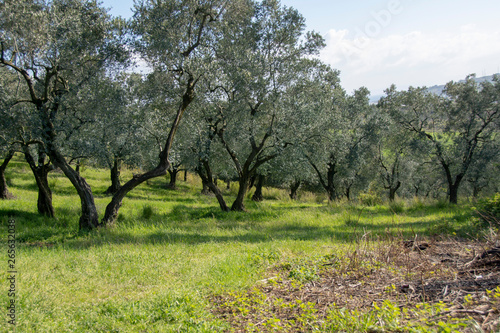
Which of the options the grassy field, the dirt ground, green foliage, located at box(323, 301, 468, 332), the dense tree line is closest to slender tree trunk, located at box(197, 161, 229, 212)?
the dense tree line

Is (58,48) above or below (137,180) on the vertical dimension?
above

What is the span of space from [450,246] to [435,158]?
18.7m

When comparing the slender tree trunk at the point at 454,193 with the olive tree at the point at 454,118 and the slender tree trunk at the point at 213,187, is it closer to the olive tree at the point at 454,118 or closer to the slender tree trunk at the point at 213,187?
the olive tree at the point at 454,118

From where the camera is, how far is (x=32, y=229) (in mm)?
10812

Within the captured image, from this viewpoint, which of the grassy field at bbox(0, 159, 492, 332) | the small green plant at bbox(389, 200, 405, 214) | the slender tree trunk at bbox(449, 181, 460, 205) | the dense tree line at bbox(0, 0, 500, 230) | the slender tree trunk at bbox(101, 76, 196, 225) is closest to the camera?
the grassy field at bbox(0, 159, 492, 332)

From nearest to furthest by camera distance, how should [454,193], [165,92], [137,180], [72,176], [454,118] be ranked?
[72,176], [137,180], [165,92], [454,193], [454,118]

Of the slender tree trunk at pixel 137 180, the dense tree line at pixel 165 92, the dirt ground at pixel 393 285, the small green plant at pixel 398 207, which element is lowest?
the small green plant at pixel 398 207

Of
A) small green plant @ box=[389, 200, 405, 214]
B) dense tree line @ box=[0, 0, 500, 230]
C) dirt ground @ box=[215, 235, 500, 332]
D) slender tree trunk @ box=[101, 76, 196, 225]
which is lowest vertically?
small green plant @ box=[389, 200, 405, 214]

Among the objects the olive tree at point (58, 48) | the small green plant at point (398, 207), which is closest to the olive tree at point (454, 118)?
the small green plant at point (398, 207)

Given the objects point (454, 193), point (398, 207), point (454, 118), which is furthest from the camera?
point (454, 118)

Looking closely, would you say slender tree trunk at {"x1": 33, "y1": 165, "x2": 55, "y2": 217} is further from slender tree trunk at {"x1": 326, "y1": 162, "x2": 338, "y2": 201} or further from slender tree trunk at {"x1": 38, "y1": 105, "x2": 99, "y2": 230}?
slender tree trunk at {"x1": 326, "y1": 162, "x2": 338, "y2": 201}

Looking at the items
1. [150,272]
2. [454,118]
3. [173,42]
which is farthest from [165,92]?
[454,118]

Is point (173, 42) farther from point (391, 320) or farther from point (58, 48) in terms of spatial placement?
point (391, 320)

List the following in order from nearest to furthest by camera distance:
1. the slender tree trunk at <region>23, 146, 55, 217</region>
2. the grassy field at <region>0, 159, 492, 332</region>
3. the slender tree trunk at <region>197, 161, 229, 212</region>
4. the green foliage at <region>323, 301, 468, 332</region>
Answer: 1. the green foliage at <region>323, 301, 468, 332</region>
2. the grassy field at <region>0, 159, 492, 332</region>
3. the slender tree trunk at <region>23, 146, 55, 217</region>
4. the slender tree trunk at <region>197, 161, 229, 212</region>
